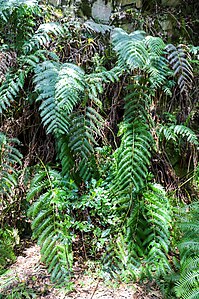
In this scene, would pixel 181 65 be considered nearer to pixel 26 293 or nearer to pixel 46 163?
pixel 46 163

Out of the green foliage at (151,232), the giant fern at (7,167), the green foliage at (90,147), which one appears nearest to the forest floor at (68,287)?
the green foliage at (90,147)

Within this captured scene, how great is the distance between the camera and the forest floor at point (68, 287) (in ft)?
6.26

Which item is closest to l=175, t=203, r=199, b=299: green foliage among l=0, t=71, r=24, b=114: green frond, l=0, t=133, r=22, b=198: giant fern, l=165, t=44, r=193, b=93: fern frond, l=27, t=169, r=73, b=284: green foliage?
l=27, t=169, r=73, b=284: green foliage

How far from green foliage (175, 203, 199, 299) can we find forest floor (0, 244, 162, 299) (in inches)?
10.8

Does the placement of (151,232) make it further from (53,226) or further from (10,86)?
(10,86)

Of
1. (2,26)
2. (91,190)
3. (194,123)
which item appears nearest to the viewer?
(91,190)

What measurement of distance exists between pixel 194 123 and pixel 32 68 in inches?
63.4

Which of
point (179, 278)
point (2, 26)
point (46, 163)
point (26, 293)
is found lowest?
point (26, 293)

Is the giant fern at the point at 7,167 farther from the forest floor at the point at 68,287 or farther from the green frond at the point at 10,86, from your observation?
the forest floor at the point at 68,287

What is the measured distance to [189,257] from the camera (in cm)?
193

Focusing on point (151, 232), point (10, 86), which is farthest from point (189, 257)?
point (10, 86)

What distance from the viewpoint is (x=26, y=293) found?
6.20ft

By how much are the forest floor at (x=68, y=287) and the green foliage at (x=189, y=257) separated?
275mm

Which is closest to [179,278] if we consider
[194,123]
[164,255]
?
[164,255]
